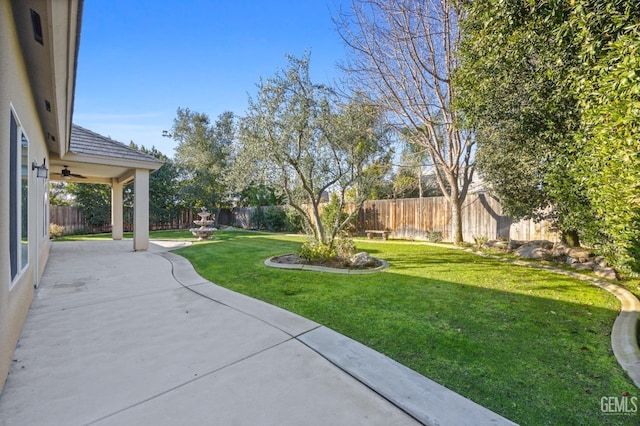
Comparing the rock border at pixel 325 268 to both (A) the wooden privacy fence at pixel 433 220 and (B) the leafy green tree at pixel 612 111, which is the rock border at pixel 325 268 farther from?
(A) the wooden privacy fence at pixel 433 220

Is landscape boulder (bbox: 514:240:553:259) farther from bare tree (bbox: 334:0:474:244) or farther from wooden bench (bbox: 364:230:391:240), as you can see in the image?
wooden bench (bbox: 364:230:391:240)

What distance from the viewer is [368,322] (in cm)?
385

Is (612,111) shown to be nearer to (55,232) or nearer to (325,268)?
(325,268)

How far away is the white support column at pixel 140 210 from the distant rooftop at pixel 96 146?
0.65 m

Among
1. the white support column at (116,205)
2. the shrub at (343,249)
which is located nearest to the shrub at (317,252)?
the shrub at (343,249)

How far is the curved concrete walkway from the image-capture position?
2.12 metres

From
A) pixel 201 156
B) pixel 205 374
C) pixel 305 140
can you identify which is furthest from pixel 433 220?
pixel 201 156

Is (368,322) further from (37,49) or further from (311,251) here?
(37,49)

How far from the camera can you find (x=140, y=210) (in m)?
10.9

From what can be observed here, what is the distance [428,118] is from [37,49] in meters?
11.1

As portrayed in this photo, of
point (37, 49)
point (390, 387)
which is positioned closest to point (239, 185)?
point (37, 49)

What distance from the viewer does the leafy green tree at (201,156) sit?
23094 millimetres

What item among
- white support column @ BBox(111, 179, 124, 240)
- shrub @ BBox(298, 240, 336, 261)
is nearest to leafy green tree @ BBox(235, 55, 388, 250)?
shrub @ BBox(298, 240, 336, 261)

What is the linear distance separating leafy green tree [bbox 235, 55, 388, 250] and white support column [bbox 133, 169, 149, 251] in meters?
5.37
